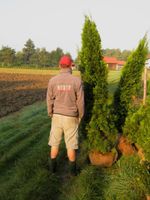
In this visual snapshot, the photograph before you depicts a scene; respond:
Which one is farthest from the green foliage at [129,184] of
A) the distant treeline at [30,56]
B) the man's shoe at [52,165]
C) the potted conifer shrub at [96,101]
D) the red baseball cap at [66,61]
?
the distant treeline at [30,56]

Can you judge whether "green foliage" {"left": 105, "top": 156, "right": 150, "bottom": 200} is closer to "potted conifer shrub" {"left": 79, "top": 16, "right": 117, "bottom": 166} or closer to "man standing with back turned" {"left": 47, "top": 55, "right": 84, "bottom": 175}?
"potted conifer shrub" {"left": 79, "top": 16, "right": 117, "bottom": 166}

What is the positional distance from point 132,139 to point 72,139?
1692mm

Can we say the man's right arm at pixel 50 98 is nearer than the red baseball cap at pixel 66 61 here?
No

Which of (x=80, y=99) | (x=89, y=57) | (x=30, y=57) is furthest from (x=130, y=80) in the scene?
(x=30, y=57)

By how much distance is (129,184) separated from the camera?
5.66m

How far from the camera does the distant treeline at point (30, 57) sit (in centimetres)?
11547

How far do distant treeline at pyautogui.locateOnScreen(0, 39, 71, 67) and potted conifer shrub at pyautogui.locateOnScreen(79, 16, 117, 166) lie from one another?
106 metres

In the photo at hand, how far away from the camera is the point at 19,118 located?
1448 centimetres

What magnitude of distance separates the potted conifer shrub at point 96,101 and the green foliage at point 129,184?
2.82 ft

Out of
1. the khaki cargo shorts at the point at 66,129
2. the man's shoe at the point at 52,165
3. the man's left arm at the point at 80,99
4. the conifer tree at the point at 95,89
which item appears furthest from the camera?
the conifer tree at the point at 95,89

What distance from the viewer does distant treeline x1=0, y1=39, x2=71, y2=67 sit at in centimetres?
11547

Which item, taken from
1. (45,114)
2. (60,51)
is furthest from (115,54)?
(45,114)

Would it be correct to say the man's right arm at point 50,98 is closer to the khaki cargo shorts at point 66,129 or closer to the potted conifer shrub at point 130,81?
the khaki cargo shorts at point 66,129

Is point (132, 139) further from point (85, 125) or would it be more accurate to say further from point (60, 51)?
point (60, 51)
